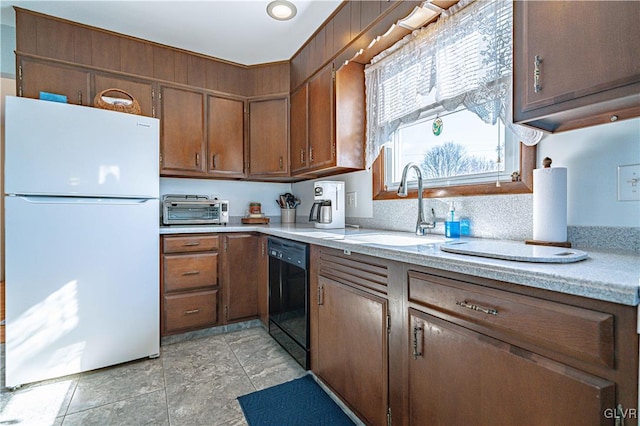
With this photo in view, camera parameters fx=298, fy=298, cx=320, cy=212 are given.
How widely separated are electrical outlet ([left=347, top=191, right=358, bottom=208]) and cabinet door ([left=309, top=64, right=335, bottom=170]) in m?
0.33

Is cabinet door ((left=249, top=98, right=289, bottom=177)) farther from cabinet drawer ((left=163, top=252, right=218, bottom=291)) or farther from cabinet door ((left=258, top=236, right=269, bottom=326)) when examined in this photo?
cabinet drawer ((left=163, top=252, right=218, bottom=291))

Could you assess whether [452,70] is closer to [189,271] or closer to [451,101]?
[451,101]

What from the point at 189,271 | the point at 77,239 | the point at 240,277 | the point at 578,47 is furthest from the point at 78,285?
the point at 578,47

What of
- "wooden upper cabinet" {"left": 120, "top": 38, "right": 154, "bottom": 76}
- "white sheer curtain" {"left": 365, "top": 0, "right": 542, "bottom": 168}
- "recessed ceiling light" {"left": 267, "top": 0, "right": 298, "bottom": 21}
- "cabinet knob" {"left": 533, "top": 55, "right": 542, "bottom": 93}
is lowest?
"cabinet knob" {"left": 533, "top": 55, "right": 542, "bottom": 93}

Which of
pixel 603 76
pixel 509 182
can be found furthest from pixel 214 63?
pixel 603 76

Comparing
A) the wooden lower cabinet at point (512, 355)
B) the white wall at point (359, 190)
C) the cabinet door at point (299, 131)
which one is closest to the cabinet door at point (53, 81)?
the cabinet door at point (299, 131)

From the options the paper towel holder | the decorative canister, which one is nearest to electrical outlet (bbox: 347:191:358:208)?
the decorative canister

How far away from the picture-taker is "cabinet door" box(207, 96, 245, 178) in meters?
2.84

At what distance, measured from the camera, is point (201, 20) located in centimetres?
227

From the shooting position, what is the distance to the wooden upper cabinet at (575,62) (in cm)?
79

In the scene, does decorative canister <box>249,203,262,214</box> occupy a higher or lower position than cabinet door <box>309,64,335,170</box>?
lower

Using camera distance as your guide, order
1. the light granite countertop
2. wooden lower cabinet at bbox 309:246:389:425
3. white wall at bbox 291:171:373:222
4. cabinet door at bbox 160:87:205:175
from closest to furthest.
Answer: the light granite countertop
wooden lower cabinet at bbox 309:246:389:425
white wall at bbox 291:171:373:222
cabinet door at bbox 160:87:205:175

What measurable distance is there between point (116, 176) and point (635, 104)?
2544 mm

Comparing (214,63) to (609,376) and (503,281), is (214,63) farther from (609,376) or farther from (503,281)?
(609,376)
